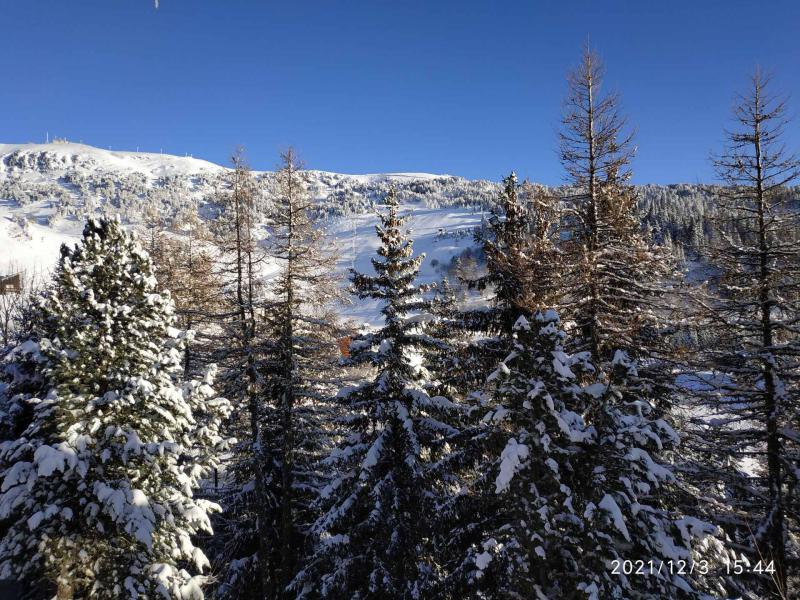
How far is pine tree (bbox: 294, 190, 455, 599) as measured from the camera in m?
11.8

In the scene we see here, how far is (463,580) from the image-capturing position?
1024cm

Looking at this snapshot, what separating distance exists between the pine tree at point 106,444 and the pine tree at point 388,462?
3.60 m

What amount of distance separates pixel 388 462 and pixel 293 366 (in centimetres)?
520

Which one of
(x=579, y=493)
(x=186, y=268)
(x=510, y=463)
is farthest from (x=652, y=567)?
(x=186, y=268)

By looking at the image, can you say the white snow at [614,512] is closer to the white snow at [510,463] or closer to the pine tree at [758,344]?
the white snow at [510,463]

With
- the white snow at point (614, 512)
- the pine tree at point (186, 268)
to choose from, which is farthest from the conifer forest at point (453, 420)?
the pine tree at point (186, 268)

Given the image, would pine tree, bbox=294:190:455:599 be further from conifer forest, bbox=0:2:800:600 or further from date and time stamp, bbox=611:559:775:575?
date and time stamp, bbox=611:559:775:575

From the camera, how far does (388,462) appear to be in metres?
12.6

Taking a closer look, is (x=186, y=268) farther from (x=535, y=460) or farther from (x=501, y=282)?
(x=535, y=460)

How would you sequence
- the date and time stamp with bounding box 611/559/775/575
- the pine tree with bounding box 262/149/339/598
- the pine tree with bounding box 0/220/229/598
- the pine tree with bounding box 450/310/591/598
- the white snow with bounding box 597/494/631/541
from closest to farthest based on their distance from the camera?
the white snow with bounding box 597/494/631/541 < the date and time stamp with bounding box 611/559/775/575 < the pine tree with bounding box 450/310/591/598 < the pine tree with bounding box 0/220/229/598 < the pine tree with bounding box 262/149/339/598

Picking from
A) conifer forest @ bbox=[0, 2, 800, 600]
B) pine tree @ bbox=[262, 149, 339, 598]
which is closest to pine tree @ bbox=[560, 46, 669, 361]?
conifer forest @ bbox=[0, 2, 800, 600]

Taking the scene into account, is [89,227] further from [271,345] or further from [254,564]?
[254,564]

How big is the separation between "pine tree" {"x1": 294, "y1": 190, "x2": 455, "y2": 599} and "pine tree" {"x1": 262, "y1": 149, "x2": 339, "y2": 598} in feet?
9.62

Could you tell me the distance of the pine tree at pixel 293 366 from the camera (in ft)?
52.3
